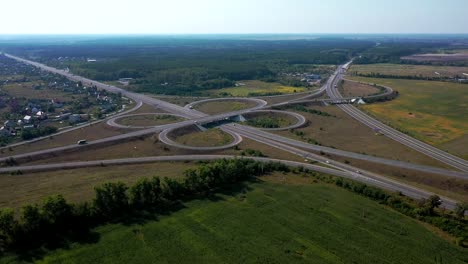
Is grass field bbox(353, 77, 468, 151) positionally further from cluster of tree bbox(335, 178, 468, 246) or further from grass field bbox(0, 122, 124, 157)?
grass field bbox(0, 122, 124, 157)

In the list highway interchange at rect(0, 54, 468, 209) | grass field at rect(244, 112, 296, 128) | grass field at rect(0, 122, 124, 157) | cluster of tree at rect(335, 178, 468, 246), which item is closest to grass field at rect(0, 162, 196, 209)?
highway interchange at rect(0, 54, 468, 209)

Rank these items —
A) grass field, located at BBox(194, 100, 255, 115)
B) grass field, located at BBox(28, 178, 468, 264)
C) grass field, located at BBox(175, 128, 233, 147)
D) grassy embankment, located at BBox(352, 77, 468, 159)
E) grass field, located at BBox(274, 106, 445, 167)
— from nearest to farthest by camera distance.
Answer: grass field, located at BBox(28, 178, 468, 264), grass field, located at BBox(274, 106, 445, 167), grass field, located at BBox(175, 128, 233, 147), grassy embankment, located at BBox(352, 77, 468, 159), grass field, located at BBox(194, 100, 255, 115)

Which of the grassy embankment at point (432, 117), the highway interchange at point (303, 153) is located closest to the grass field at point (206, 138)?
the highway interchange at point (303, 153)

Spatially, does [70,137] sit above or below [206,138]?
above

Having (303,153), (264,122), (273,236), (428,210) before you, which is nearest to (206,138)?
(264,122)

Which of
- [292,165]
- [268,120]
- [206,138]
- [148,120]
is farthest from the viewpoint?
[148,120]

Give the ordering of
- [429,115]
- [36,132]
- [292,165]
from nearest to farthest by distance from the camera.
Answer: [292,165] < [36,132] < [429,115]

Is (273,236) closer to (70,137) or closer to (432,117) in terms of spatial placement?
(70,137)

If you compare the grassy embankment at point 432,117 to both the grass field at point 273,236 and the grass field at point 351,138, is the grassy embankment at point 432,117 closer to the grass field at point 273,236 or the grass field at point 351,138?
the grass field at point 351,138
